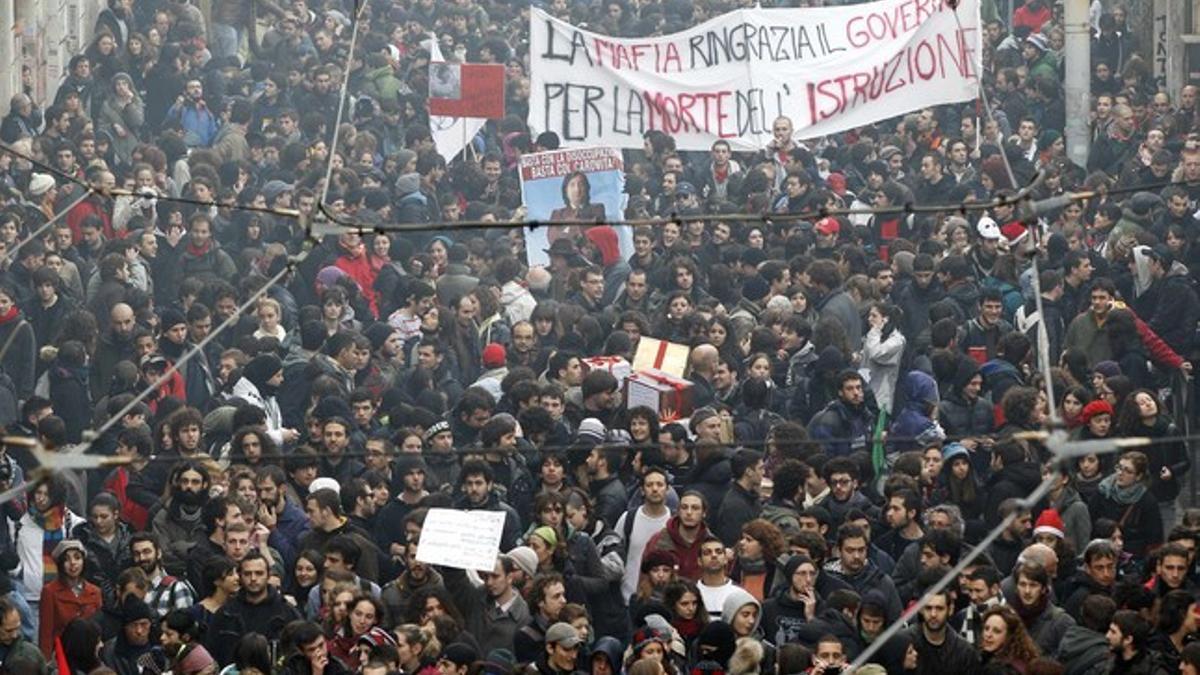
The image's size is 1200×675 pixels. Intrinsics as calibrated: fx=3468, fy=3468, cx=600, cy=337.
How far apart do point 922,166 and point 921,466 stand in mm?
8483

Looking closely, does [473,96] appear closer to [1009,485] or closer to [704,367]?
[704,367]

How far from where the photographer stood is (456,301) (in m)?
19.2

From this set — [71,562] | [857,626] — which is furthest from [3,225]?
[857,626]

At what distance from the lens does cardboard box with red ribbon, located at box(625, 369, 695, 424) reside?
669 inches

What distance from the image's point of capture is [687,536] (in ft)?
47.8

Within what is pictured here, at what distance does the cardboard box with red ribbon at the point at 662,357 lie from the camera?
17.5 metres

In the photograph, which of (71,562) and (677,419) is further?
(677,419)

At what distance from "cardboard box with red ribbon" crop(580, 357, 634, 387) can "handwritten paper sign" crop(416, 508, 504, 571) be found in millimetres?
3166

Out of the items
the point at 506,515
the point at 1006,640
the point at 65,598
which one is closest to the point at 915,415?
the point at 506,515

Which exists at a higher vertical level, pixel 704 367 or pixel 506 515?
pixel 704 367

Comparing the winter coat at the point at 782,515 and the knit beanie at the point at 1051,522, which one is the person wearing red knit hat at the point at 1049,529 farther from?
the winter coat at the point at 782,515

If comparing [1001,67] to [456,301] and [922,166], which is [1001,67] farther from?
[456,301]

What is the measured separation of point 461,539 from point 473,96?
10.8 metres

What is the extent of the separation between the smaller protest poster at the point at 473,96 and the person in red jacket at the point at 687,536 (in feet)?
33.2
